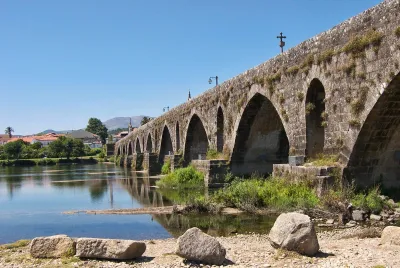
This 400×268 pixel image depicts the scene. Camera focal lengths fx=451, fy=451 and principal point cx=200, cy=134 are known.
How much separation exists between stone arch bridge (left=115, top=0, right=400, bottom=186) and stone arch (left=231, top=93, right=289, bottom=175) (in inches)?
1.7

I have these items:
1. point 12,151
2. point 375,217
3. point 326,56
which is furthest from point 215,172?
point 12,151

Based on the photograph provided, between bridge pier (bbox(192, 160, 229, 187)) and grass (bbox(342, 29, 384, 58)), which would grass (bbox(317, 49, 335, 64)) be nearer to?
grass (bbox(342, 29, 384, 58))

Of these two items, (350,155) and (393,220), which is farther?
(350,155)

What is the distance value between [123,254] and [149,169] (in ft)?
97.1

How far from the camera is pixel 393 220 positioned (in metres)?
10.2

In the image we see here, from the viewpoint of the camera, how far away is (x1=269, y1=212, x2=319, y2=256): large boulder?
7.15 m

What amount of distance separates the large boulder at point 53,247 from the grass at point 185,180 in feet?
41.9

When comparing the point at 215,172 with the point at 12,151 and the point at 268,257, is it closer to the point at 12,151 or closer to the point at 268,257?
the point at 268,257

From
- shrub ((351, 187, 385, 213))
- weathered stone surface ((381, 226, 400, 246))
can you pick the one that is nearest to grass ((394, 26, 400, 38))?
shrub ((351, 187, 385, 213))

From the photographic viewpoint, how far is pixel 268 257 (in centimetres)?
729

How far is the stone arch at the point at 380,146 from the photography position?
35.8 feet

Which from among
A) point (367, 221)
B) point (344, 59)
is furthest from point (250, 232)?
point (344, 59)

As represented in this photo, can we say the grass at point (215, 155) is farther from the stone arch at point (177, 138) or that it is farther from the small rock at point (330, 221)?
the small rock at point (330, 221)

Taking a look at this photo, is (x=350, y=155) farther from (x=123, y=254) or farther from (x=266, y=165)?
(x=266, y=165)
